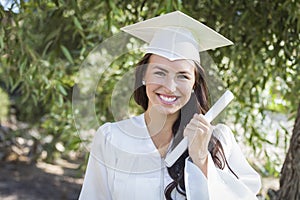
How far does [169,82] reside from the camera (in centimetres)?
110

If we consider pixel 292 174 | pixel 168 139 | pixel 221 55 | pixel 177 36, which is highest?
pixel 177 36

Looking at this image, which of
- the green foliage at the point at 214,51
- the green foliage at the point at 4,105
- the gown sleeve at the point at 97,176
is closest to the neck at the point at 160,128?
the gown sleeve at the point at 97,176

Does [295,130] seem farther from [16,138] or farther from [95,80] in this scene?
[16,138]

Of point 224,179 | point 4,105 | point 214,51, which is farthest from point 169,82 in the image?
point 4,105

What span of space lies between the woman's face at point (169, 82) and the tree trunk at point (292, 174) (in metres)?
0.69

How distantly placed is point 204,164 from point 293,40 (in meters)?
0.98

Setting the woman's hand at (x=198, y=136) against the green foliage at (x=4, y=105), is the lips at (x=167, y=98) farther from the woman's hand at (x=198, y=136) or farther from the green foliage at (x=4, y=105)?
the green foliage at (x=4, y=105)

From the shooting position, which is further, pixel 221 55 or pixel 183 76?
pixel 221 55

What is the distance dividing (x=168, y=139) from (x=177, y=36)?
0.70 ft

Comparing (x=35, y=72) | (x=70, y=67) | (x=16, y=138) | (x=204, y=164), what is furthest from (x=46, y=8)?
(x=16, y=138)

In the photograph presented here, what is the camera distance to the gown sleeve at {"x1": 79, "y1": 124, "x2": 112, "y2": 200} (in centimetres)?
121

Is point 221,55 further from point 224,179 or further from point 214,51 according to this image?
point 224,179

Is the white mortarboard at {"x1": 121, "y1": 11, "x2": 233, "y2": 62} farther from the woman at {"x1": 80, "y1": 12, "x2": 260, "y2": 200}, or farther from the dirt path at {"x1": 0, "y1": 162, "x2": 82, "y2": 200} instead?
the dirt path at {"x1": 0, "y1": 162, "x2": 82, "y2": 200}

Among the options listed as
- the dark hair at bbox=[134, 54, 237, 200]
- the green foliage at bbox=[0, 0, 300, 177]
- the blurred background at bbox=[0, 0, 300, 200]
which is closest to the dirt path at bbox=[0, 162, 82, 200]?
the blurred background at bbox=[0, 0, 300, 200]
